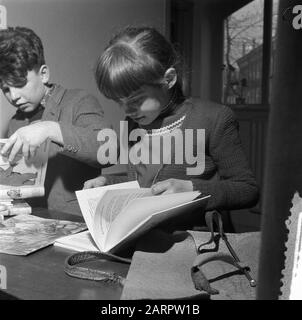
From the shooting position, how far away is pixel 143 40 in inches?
35.4

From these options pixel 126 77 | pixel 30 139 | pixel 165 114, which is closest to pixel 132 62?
pixel 126 77

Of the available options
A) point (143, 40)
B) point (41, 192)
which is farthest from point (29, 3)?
point (41, 192)

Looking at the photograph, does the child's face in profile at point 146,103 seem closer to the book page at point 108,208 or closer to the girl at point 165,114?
the girl at point 165,114

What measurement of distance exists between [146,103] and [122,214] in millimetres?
402

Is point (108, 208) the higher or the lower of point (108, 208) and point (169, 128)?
the lower

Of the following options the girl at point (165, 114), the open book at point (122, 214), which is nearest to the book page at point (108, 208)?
the open book at point (122, 214)

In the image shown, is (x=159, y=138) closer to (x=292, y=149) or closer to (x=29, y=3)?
(x=29, y=3)

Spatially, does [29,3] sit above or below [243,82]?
above

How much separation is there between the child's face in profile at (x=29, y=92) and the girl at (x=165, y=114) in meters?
0.24

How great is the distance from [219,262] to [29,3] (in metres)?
0.88

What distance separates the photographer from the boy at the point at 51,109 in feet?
3.44

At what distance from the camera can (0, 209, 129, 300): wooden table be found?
53cm

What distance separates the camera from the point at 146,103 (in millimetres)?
952

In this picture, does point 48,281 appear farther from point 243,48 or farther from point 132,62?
point 243,48
